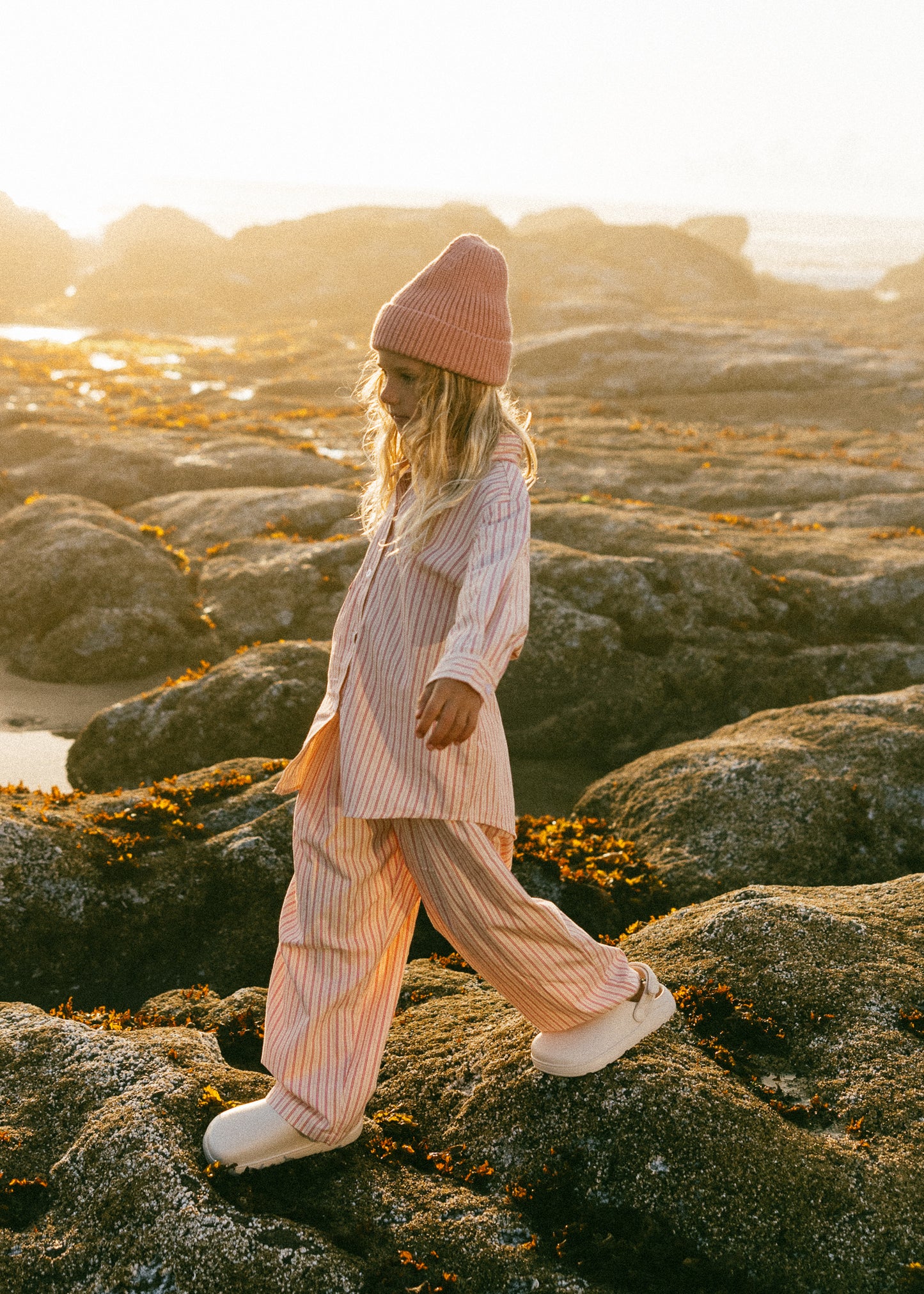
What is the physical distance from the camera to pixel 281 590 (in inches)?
612

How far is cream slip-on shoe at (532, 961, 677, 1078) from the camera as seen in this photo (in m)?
4.85

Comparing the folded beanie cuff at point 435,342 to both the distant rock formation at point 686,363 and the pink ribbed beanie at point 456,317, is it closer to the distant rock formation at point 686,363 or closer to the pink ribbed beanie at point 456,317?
the pink ribbed beanie at point 456,317

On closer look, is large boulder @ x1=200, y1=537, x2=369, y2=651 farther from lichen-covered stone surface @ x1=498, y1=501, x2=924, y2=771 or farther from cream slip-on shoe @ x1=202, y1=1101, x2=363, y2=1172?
cream slip-on shoe @ x1=202, y1=1101, x2=363, y2=1172

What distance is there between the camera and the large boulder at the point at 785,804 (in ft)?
28.5

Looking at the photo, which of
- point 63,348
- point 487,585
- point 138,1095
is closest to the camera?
point 487,585

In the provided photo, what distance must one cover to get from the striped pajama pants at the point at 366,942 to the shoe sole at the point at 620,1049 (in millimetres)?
213

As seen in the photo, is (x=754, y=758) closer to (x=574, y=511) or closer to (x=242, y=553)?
(x=574, y=511)

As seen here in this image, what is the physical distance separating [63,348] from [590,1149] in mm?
51803

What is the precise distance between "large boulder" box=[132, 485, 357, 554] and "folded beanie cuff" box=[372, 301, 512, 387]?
13920mm

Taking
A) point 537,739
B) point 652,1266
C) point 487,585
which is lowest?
point 537,739

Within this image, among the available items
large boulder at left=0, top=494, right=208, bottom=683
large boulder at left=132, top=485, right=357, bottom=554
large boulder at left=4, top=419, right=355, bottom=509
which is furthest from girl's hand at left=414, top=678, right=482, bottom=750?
large boulder at left=4, top=419, right=355, bottom=509

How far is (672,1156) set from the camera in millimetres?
4523

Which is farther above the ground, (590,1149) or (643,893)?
(590,1149)

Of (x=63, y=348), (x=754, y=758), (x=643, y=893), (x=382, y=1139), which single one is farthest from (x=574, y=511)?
(x=63, y=348)
